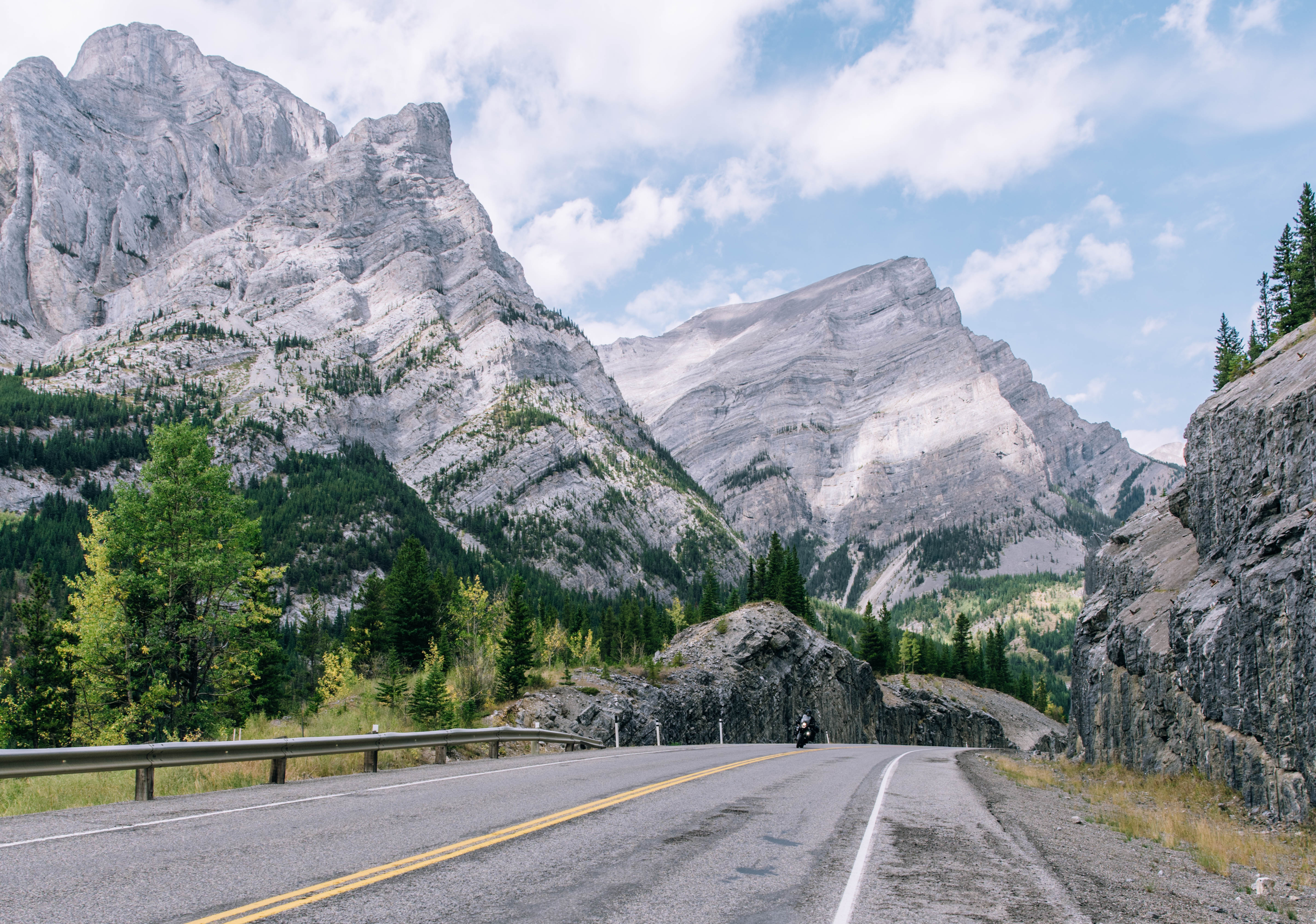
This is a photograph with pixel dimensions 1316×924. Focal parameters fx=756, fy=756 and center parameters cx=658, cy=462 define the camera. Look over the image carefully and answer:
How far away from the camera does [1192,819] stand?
1471 cm

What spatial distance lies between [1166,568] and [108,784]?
32412 mm

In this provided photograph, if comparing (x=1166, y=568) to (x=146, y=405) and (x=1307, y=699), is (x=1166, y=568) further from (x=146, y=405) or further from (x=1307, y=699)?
(x=146, y=405)

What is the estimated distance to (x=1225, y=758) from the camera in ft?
56.1

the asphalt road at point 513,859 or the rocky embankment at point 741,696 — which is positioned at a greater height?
the asphalt road at point 513,859

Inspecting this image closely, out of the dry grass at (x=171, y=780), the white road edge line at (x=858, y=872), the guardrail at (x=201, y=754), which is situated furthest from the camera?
the dry grass at (x=171, y=780)

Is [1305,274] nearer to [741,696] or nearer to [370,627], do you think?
[741,696]

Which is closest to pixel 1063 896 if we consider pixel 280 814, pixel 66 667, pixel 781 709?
pixel 280 814

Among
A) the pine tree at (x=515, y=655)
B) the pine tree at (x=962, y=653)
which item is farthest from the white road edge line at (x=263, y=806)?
the pine tree at (x=962, y=653)

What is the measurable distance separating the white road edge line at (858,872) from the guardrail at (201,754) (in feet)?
31.7

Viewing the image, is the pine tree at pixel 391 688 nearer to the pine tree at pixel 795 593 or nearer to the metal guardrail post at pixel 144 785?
the metal guardrail post at pixel 144 785

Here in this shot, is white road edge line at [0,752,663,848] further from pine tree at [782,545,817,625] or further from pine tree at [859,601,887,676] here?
pine tree at [859,601,887,676]

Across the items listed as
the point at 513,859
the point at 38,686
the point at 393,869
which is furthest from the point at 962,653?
the point at 393,869

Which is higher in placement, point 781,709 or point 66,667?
point 66,667

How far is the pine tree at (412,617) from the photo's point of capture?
54312mm
